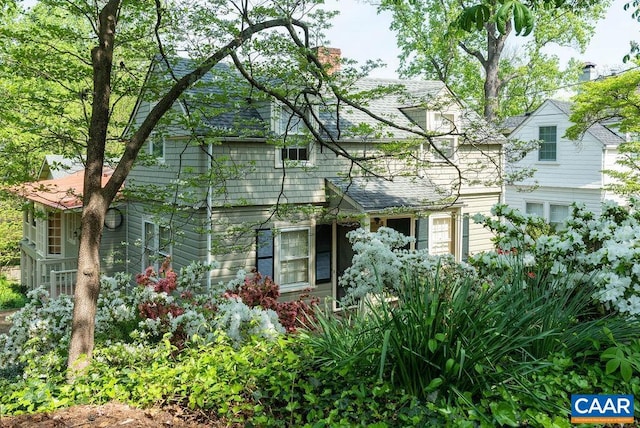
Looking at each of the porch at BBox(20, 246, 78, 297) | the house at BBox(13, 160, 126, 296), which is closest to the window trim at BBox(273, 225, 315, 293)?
the house at BBox(13, 160, 126, 296)

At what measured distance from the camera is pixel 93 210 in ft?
18.3

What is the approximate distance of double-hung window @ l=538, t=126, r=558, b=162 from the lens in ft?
70.0

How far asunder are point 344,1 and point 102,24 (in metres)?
3.69

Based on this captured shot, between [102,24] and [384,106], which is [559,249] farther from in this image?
[384,106]

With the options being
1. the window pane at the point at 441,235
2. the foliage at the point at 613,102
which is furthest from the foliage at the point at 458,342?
the window pane at the point at 441,235

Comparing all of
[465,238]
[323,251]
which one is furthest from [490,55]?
[323,251]

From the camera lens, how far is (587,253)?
526cm

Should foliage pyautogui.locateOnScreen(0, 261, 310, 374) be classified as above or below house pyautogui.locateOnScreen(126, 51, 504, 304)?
below

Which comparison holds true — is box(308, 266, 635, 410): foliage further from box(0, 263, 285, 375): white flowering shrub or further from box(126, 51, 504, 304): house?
box(126, 51, 504, 304): house

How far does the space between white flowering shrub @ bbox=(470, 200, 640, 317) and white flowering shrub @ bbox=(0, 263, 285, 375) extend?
242cm

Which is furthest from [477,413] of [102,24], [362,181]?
[362,181]

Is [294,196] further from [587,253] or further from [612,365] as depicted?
[612,365]

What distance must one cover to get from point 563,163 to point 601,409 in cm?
1950

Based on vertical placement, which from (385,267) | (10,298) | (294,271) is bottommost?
(10,298)
